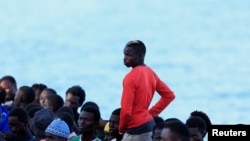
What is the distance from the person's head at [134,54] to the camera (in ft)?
33.8

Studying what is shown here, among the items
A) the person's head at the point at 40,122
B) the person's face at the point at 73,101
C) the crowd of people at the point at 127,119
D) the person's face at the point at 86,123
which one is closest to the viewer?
the crowd of people at the point at 127,119

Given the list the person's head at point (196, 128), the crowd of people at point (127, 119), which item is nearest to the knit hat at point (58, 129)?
the crowd of people at point (127, 119)

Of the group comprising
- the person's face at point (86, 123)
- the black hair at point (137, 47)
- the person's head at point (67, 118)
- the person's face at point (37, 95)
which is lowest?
the person's face at point (86, 123)

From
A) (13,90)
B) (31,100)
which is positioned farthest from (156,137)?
(13,90)

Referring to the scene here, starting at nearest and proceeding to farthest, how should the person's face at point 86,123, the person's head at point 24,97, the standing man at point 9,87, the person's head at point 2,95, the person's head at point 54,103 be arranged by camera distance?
the person's face at point 86,123
the person's head at point 54,103
the person's head at point 2,95
the person's head at point 24,97
the standing man at point 9,87

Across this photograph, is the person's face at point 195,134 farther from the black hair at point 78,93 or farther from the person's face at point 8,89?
the person's face at point 8,89

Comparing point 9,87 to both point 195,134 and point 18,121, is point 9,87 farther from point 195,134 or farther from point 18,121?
point 195,134

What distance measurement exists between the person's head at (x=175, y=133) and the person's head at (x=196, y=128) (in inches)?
92.3

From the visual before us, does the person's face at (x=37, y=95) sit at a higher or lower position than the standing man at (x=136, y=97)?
higher

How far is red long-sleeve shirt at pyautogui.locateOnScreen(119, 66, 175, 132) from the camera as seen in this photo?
10125 millimetres

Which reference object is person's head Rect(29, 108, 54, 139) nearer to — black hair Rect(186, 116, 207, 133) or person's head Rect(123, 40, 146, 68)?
person's head Rect(123, 40, 146, 68)

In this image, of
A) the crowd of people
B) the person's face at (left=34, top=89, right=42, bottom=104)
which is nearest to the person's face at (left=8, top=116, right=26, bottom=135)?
the crowd of people

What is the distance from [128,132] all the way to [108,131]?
858 millimetres

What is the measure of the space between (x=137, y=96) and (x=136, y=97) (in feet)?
0.05
